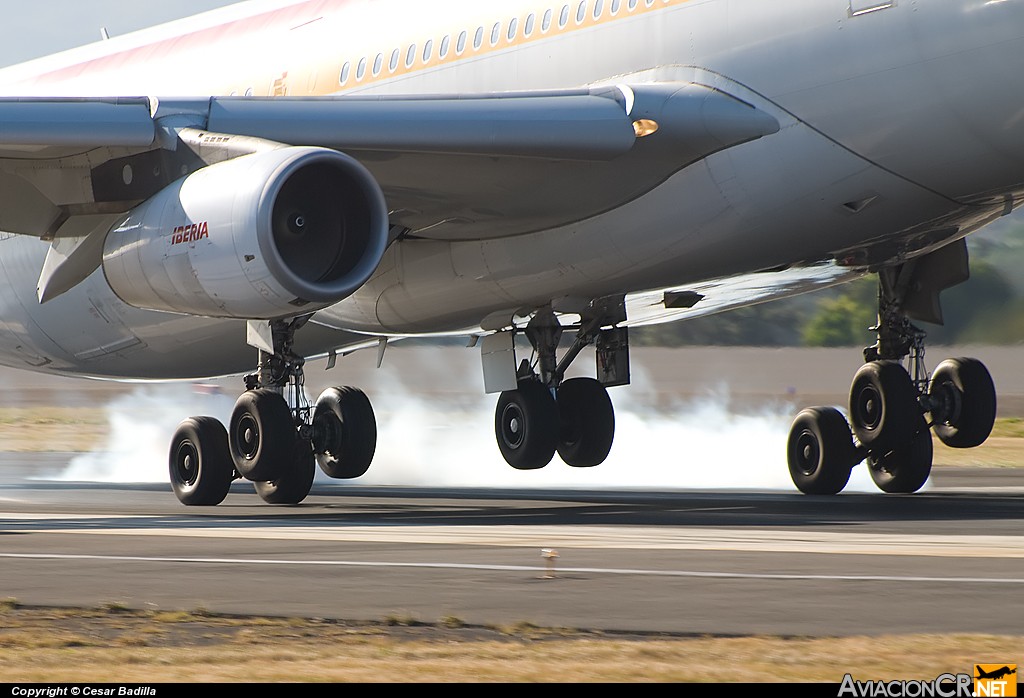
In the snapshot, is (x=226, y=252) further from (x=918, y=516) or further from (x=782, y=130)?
(x=918, y=516)

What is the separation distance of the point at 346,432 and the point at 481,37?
5585 millimetres

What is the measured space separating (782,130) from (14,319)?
10271mm

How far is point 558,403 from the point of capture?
18.2 m

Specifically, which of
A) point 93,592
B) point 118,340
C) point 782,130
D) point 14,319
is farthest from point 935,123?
point 14,319

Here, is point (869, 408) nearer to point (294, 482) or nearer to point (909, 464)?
point (909, 464)

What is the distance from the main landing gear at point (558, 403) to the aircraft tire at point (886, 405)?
254 cm

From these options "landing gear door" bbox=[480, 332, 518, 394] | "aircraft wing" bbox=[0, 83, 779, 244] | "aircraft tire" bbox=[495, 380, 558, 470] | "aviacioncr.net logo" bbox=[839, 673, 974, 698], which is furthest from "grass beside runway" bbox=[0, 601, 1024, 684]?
"landing gear door" bbox=[480, 332, 518, 394]

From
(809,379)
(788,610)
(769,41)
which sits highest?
(769,41)

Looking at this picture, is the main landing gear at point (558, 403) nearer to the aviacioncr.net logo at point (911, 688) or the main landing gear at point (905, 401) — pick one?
the main landing gear at point (905, 401)

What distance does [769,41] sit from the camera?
13.6 meters

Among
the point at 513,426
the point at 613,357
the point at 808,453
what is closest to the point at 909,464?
the point at 808,453

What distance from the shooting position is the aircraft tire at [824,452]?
59.6ft

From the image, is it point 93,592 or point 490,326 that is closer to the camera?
point 93,592

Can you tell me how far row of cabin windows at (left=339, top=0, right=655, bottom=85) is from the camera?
1474cm
